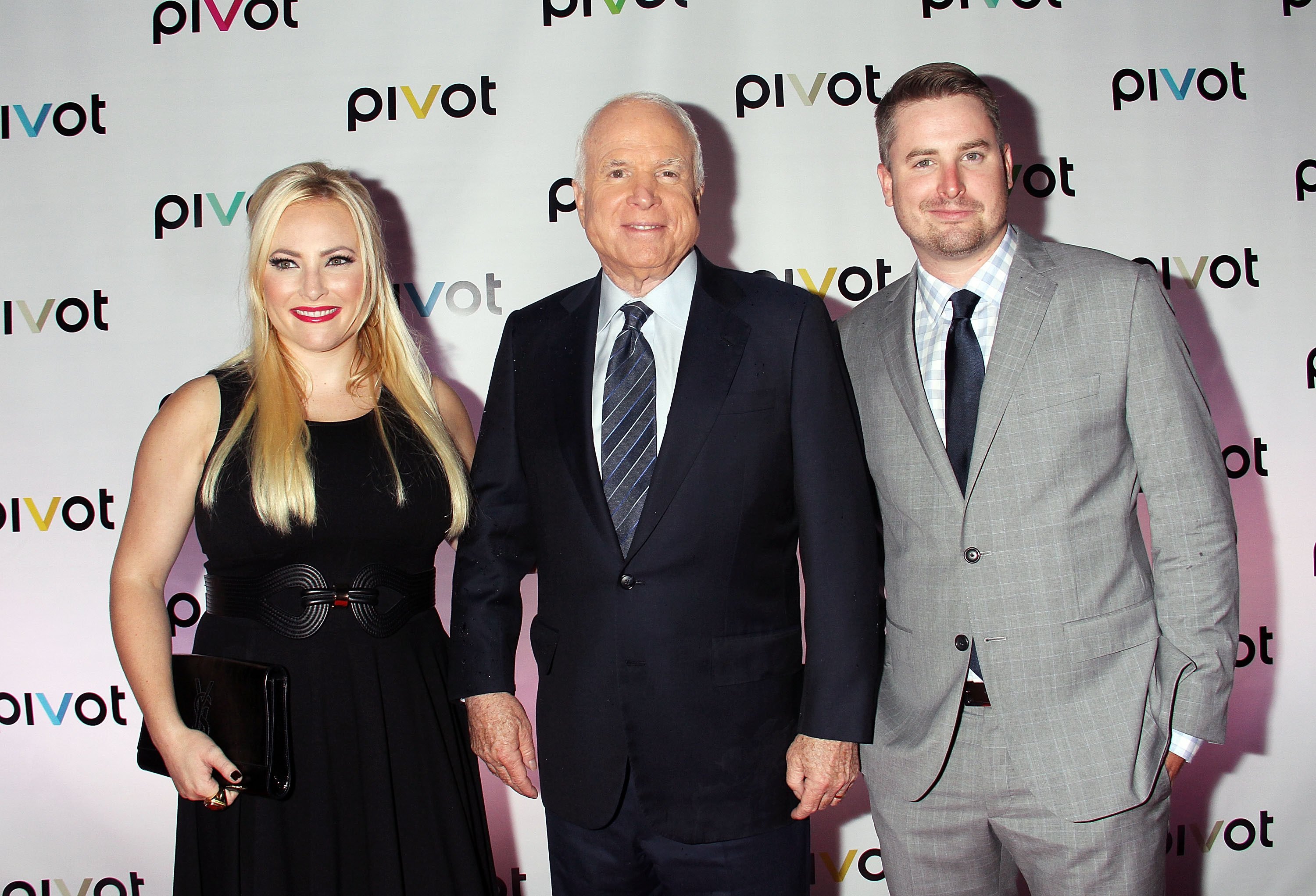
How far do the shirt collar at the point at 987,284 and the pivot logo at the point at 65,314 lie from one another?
7.79 feet

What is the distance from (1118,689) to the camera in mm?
1515

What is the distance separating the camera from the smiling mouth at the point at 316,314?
1823 mm

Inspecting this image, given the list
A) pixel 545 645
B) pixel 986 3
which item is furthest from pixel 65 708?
pixel 986 3

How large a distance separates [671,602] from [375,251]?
967 millimetres

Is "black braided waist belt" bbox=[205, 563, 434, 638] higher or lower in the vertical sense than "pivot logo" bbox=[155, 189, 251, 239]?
lower

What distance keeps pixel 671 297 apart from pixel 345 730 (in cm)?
99

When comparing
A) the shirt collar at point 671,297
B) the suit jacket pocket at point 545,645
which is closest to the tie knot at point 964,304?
the shirt collar at point 671,297

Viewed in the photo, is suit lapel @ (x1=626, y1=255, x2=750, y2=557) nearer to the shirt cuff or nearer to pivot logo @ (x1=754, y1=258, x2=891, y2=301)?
the shirt cuff

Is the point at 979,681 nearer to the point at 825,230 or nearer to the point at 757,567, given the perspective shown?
the point at 757,567

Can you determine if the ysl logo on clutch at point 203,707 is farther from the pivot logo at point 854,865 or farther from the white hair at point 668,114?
the pivot logo at point 854,865

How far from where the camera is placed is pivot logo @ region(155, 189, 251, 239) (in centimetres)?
271

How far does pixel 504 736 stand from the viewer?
5.48ft

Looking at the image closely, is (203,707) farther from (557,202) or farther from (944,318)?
(557,202)

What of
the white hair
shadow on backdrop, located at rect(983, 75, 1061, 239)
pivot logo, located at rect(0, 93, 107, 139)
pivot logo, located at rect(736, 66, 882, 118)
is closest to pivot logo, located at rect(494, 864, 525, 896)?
the white hair
